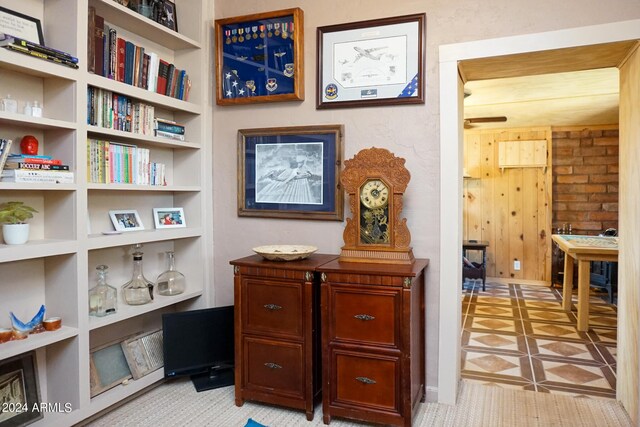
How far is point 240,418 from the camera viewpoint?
2.32 m

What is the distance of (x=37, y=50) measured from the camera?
1904 millimetres

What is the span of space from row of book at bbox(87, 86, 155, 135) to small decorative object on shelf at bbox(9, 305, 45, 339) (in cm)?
94

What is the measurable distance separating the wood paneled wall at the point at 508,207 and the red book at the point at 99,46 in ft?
17.5

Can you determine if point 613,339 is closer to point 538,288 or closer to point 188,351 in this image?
point 538,288

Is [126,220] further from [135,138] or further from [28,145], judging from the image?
[28,145]

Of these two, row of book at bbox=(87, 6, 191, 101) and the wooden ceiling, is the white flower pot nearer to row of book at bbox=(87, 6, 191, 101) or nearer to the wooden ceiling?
row of book at bbox=(87, 6, 191, 101)

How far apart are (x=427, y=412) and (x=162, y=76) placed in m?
2.40

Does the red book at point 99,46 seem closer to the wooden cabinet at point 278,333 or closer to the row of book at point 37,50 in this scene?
the row of book at point 37,50

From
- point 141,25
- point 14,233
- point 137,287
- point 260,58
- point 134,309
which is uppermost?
point 141,25

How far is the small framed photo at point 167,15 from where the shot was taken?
8.83ft

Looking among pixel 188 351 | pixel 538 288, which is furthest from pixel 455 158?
pixel 538 288

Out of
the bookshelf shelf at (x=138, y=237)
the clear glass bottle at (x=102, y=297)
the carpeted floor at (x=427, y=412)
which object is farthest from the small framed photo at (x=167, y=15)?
the carpeted floor at (x=427, y=412)

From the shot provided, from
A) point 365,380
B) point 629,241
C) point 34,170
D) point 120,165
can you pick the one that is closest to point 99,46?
point 120,165

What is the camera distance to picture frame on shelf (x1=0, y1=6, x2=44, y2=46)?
6.25 feet
